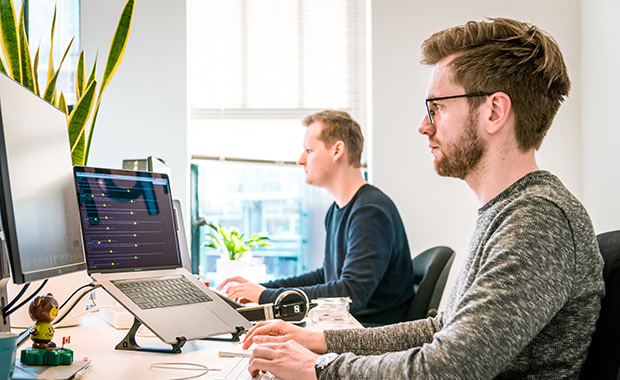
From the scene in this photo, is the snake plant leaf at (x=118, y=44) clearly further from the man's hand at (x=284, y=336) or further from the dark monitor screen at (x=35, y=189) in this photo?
the man's hand at (x=284, y=336)

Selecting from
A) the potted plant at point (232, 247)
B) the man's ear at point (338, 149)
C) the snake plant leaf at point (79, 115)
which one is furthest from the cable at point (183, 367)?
the potted plant at point (232, 247)

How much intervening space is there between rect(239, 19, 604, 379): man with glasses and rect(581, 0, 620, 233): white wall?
1.97 metres

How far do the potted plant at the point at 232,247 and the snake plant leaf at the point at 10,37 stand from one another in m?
1.88

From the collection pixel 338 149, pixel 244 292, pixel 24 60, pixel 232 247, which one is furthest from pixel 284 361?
pixel 232 247

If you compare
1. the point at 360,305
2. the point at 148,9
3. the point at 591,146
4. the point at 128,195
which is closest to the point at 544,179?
the point at 128,195

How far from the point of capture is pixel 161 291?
4.63 feet

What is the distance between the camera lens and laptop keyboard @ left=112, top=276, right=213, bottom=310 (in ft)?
4.35

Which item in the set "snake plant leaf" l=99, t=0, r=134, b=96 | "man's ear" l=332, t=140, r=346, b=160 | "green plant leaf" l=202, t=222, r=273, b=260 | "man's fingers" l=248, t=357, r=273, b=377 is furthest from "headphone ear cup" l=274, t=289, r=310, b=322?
"green plant leaf" l=202, t=222, r=273, b=260

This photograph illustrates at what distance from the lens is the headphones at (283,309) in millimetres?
1623

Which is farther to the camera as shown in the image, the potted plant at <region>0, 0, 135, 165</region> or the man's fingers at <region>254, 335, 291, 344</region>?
the potted plant at <region>0, 0, 135, 165</region>

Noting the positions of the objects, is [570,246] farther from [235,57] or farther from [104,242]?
[235,57]

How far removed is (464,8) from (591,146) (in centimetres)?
111

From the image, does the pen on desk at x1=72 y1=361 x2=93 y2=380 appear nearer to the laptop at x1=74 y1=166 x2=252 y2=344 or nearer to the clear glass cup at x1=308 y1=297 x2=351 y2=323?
the laptop at x1=74 y1=166 x2=252 y2=344

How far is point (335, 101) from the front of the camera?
12.1ft
